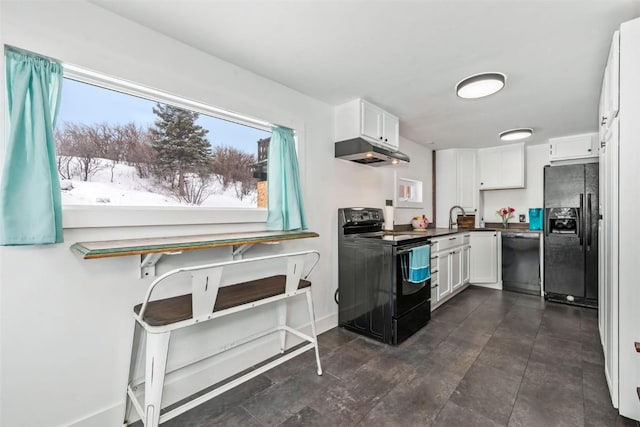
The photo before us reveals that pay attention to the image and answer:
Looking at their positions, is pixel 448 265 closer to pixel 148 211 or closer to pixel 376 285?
pixel 376 285

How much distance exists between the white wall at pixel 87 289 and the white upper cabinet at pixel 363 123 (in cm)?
104

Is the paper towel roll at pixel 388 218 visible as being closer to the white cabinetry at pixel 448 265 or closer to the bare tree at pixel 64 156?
the white cabinetry at pixel 448 265

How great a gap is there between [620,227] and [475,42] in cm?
143

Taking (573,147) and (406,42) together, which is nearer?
(406,42)

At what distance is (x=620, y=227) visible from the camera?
1.61 metres

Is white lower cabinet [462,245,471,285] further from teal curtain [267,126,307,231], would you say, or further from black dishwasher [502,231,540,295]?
teal curtain [267,126,307,231]

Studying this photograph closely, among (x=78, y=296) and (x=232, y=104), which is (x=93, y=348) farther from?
(x=232, y=104)

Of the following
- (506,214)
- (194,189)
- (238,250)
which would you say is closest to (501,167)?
(506,214)

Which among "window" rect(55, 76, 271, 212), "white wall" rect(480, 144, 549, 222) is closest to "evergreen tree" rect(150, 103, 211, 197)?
"window" rect(55, 76, 271, 212)

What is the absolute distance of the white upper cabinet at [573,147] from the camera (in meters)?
3.94

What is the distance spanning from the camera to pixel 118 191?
1705mm

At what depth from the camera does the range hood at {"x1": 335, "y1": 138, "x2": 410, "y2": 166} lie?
279 centimetres

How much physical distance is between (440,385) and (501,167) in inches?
160

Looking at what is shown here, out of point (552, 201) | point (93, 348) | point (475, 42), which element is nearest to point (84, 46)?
point (93, 348)
